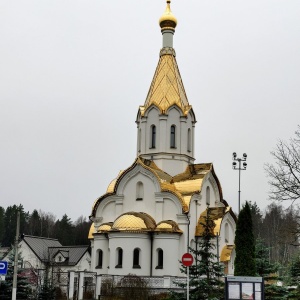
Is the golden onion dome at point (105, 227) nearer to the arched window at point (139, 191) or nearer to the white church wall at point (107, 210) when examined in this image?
the white church wall at point (107, 210)

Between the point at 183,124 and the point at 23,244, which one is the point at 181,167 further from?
the point at 23,244

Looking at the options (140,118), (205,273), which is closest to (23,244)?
(140,118)

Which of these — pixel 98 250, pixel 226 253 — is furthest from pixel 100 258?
pixel 226 253

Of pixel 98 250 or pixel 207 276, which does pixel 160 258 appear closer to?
pixel 98 250

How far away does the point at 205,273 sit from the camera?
66.2 ft

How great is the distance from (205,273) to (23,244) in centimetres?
3742

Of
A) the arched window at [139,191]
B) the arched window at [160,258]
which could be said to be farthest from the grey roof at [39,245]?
the arched window at [160,258]

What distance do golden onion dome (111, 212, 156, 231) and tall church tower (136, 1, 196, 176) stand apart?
398 cm

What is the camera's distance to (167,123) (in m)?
34.6

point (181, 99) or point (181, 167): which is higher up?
point (181, 99)

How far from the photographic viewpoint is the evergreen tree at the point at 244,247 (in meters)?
20.8

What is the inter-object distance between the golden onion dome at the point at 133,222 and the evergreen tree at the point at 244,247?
10258 millimetres

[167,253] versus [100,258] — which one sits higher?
[167,253]

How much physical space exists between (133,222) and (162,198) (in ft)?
7.69
